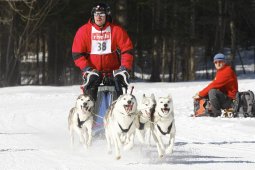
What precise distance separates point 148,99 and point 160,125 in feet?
2.36

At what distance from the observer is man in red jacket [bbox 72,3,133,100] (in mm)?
8695

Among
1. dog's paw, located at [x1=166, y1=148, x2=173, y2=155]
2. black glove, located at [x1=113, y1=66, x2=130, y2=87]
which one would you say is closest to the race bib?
black glove, located at [x1=113, y1=66, x2=130, y2=87]

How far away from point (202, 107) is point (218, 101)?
493mm

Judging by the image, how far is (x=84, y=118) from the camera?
8484mm

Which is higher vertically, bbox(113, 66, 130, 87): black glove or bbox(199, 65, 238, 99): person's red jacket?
bbox(113, 66, 130, 87): black glove

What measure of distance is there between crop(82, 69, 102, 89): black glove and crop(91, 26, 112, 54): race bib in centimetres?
37

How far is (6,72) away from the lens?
97.6 ft

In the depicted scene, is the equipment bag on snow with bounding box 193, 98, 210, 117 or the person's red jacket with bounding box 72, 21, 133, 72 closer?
the person's red jacket with bounding box 72, 21, 133, 72

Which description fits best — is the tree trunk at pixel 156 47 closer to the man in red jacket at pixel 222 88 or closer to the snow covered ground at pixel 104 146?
the snow covered ground at pixel 104 146

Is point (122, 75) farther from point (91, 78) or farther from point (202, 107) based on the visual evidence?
point (202, 107)

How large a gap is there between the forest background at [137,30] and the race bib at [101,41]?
18.8 m

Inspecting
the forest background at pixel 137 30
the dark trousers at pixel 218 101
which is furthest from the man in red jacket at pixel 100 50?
the forest background at pixel 137 30

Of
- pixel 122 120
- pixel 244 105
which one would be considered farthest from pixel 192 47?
pixel 122 120

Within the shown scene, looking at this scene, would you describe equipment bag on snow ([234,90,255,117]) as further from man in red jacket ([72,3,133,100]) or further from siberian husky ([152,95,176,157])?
siberian husky ([152,95,176,157])
